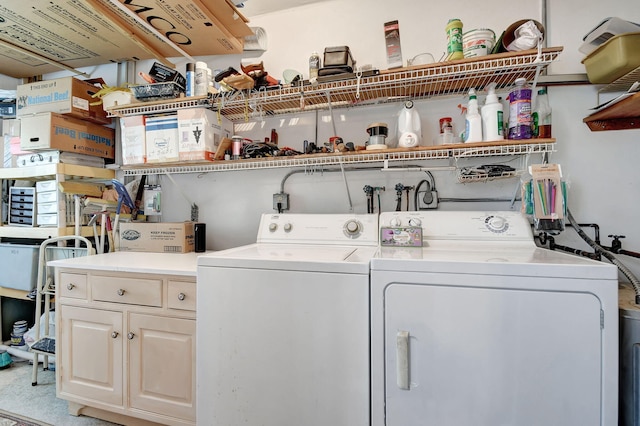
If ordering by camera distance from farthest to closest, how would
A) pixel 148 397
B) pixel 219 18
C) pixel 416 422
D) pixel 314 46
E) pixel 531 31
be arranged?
1. pixel 314 46
2. pixel 219 18
3. pixel 148 397
4. pixel 531 31
5. pixel 416 422

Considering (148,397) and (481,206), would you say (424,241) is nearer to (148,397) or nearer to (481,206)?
(481,206)

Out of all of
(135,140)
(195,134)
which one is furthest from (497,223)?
(135,140)

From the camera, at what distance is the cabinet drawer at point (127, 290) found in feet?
4.96

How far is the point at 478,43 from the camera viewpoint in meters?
1.48

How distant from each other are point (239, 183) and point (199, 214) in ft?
1.38

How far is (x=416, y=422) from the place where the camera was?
3.28 ft

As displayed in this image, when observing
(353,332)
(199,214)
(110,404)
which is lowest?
(110,404)

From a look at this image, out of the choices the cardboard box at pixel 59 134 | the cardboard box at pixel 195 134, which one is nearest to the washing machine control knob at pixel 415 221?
the cardboard box at pixel 195 134

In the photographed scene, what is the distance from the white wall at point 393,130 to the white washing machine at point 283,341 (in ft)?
2.93

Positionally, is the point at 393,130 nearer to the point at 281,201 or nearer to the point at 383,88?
the point at 383,88

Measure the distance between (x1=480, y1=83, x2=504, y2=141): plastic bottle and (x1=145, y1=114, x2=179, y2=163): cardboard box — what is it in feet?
5.93

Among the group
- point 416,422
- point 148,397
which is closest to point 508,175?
point 416,422

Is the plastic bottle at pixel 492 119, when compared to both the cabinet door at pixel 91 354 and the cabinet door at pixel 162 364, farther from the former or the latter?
the cabinet door at pixel 91 354

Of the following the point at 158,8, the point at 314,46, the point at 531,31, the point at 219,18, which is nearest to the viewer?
the point at 531,31
